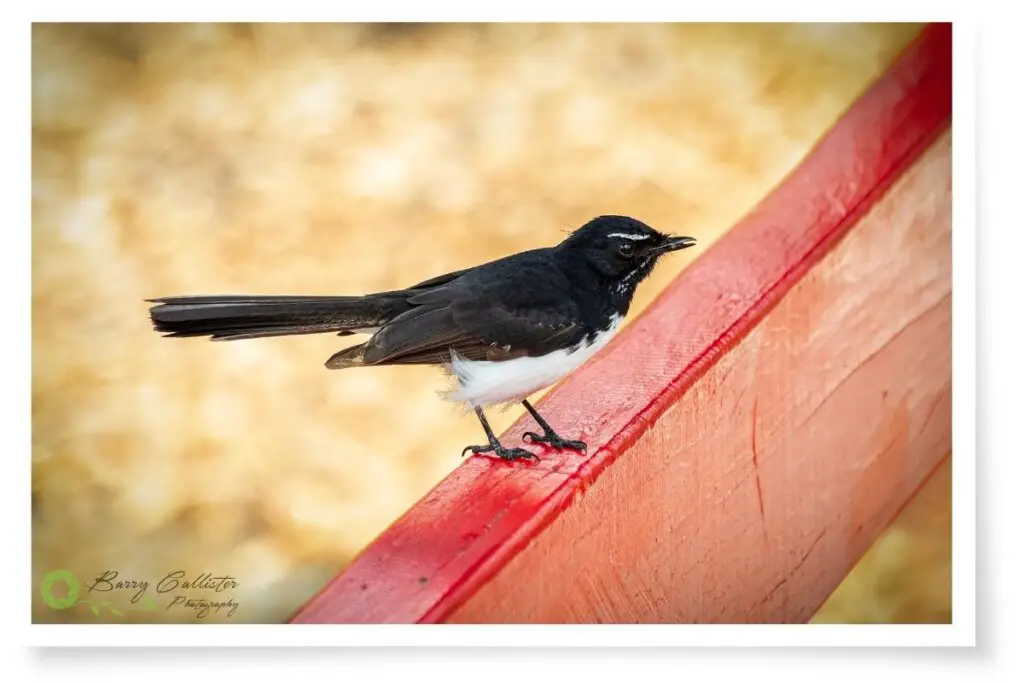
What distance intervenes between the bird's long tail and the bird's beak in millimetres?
743

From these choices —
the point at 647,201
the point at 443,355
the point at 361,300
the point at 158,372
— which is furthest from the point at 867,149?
the point at 158,372

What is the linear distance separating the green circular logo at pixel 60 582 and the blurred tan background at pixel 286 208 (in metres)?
0.03

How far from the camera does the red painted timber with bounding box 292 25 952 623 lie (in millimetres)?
1614

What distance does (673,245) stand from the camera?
236 cm

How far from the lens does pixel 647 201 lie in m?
2.62

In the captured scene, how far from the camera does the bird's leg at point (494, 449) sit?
6.70ft

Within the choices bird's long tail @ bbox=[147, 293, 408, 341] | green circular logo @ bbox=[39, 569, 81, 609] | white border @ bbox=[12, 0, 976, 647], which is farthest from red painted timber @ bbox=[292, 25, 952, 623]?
green circular logo @ bbox=[39, 569, 81, 609]

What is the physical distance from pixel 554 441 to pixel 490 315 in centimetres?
43

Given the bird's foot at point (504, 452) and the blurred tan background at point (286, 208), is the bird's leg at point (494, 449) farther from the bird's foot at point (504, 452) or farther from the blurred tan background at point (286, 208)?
the blurred tan background at point (286, 208)

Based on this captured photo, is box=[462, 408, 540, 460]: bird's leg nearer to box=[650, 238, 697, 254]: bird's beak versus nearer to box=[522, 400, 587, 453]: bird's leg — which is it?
box=[522, 400, 587, 453]: bird's leg
